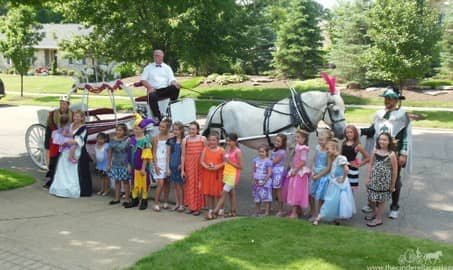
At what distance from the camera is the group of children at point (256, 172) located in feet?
22.9

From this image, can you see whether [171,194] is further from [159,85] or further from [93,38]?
[93,38]

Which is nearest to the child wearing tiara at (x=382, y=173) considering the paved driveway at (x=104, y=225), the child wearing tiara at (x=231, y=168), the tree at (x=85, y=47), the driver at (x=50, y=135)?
the paved driveway at (x=104, y=225)

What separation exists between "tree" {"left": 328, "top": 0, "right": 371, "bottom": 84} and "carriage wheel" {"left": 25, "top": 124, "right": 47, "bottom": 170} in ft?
67.5

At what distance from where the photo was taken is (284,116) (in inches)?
324

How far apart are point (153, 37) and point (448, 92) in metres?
15.4

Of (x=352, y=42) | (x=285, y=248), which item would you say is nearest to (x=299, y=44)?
(x=352, y=42)

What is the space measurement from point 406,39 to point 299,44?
1646 centimetres

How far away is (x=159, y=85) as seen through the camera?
10156 mm

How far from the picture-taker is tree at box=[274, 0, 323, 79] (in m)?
34.4

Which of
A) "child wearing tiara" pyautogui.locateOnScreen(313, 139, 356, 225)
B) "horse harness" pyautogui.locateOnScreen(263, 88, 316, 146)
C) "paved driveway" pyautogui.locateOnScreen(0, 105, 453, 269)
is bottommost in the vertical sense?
"paved driveway" pyautogui.locateOnScreen(0, 105, 453, 269)

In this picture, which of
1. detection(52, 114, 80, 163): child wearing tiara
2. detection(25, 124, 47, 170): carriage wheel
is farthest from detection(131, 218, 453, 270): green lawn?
detection(25, 124, 47, 170): carriage wheel

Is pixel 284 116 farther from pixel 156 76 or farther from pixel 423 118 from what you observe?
pixel 423 118

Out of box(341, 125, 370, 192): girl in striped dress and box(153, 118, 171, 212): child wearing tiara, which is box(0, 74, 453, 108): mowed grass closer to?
box(153, 118, 171, 212): child wearing tiara

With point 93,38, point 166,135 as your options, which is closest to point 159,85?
point 166,135
